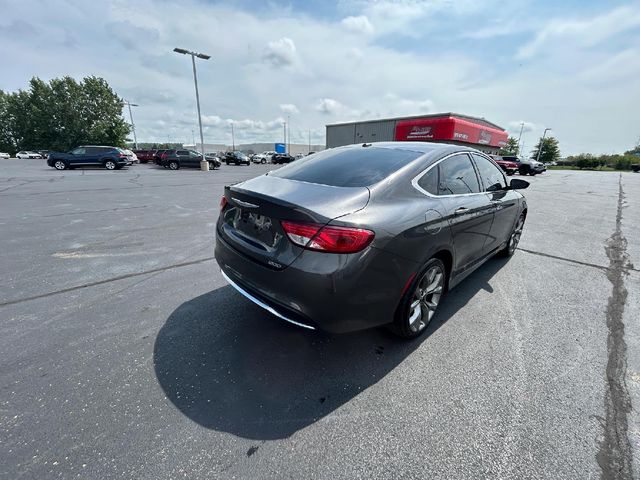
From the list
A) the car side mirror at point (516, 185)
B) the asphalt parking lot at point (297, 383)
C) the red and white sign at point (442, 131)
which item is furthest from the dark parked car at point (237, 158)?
the car side mirror at point (516, 185)

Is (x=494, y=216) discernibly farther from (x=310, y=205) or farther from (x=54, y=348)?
(x=54, y=348)

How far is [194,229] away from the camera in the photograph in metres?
5.96

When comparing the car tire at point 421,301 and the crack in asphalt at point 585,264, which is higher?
the car tire at point 421,301

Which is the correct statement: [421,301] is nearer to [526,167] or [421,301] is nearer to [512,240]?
[512,240]

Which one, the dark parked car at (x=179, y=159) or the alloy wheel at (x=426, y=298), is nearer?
the alloy wheel at (x=426, y=298)

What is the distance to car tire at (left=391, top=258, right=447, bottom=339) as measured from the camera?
7.98 feet

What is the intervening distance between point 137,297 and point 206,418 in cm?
198

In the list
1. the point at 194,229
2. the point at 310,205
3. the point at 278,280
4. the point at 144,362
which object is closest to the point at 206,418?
the point at 144,362

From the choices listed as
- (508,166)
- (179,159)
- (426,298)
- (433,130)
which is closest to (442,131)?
(433,130)

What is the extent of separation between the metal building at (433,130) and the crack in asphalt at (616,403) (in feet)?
120

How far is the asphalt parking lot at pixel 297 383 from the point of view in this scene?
1646 mm

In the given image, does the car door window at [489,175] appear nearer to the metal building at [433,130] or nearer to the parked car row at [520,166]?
the parked car row at [520,166]

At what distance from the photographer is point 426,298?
2.73 meters

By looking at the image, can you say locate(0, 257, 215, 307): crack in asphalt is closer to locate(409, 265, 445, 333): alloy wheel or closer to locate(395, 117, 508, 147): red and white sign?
locate(409, 265, 445, 333): alloy wheel
